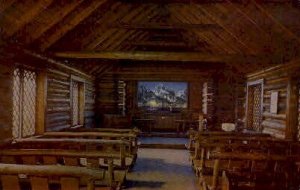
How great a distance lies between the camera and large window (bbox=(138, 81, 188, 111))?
21.0 metres

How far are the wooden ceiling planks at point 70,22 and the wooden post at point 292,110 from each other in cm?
586

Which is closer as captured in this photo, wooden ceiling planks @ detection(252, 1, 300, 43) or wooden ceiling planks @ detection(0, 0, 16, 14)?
wooden ceiling planks @ detection(0, 0, 16, 14)

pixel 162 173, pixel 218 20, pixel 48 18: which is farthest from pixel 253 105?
pixel 48 18

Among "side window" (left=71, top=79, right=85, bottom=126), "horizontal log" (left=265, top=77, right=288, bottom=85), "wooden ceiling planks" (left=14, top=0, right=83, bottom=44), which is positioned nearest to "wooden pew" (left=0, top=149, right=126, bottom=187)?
"wooden ceiling planks" (left=14, top=0, right=83, bottom=44)

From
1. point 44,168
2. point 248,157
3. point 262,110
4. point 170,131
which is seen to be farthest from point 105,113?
point 44,168

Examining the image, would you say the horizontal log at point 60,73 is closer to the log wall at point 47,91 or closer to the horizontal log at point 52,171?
the log wall at point 47,91

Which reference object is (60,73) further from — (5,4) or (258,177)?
(258,177)

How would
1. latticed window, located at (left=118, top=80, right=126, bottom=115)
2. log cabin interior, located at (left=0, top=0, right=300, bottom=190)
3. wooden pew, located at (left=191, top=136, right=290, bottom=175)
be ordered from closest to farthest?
log cabin interior, located at (left=0, top=0, right=300, bottom=190), wooden pew, located at (left=191, top=136, right=290, bottom=175), latticed window, located at (left=118, top=80, right=126, bottom=115)

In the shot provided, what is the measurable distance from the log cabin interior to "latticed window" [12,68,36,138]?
30 mm

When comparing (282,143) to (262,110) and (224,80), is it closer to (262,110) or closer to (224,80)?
(262,110)

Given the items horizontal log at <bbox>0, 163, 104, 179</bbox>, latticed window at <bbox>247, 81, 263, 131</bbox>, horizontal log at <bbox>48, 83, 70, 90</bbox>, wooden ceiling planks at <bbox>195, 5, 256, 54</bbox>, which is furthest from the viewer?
latticed window at <bbox>247, 81, 263, 131</bbox>

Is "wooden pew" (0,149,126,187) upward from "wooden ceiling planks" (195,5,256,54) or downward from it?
downward

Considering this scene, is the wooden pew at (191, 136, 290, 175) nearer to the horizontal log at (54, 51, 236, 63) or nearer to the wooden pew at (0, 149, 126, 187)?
the wooden pew at (0, 149, 126, 187)

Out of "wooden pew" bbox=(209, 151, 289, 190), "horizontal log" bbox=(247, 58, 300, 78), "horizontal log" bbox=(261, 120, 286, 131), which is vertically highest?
"horizontal log" bbox=(247, 58, 300, 78)
